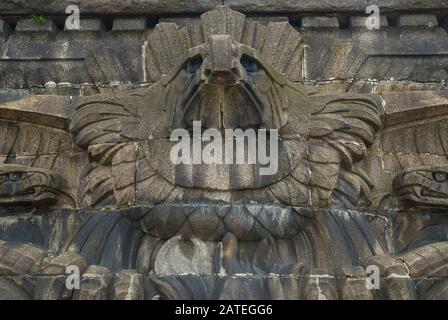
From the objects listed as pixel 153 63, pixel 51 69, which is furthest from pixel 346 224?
pixel 51 69

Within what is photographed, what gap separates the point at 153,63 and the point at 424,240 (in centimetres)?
264

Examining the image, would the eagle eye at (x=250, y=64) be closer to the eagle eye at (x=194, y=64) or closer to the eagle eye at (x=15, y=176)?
the eagle eye at (x=194, y=64)

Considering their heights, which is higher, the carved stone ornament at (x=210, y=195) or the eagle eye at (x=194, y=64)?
the eagle eye at (x=194, y=64)

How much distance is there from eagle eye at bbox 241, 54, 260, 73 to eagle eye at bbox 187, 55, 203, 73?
328 millimetres

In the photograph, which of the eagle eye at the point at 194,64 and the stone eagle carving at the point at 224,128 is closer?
the stone eagle carving at the point at 224,128

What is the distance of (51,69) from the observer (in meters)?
7.23

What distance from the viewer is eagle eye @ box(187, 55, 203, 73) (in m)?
6.34

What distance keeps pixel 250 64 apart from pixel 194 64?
0.43 meters

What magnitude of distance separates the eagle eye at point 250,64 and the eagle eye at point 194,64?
328 millimetres

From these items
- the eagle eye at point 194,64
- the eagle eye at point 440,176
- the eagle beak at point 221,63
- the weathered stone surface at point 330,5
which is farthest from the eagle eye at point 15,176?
the eagle eye at point 440,176

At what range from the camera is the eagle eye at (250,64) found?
637 centimetres

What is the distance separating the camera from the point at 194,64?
20.9ft

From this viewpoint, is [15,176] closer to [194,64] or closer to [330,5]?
[194,64]

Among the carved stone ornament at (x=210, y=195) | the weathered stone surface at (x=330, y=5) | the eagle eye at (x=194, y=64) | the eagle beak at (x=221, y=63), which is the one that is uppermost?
the weathered stone surface at (x=330, y=5)
